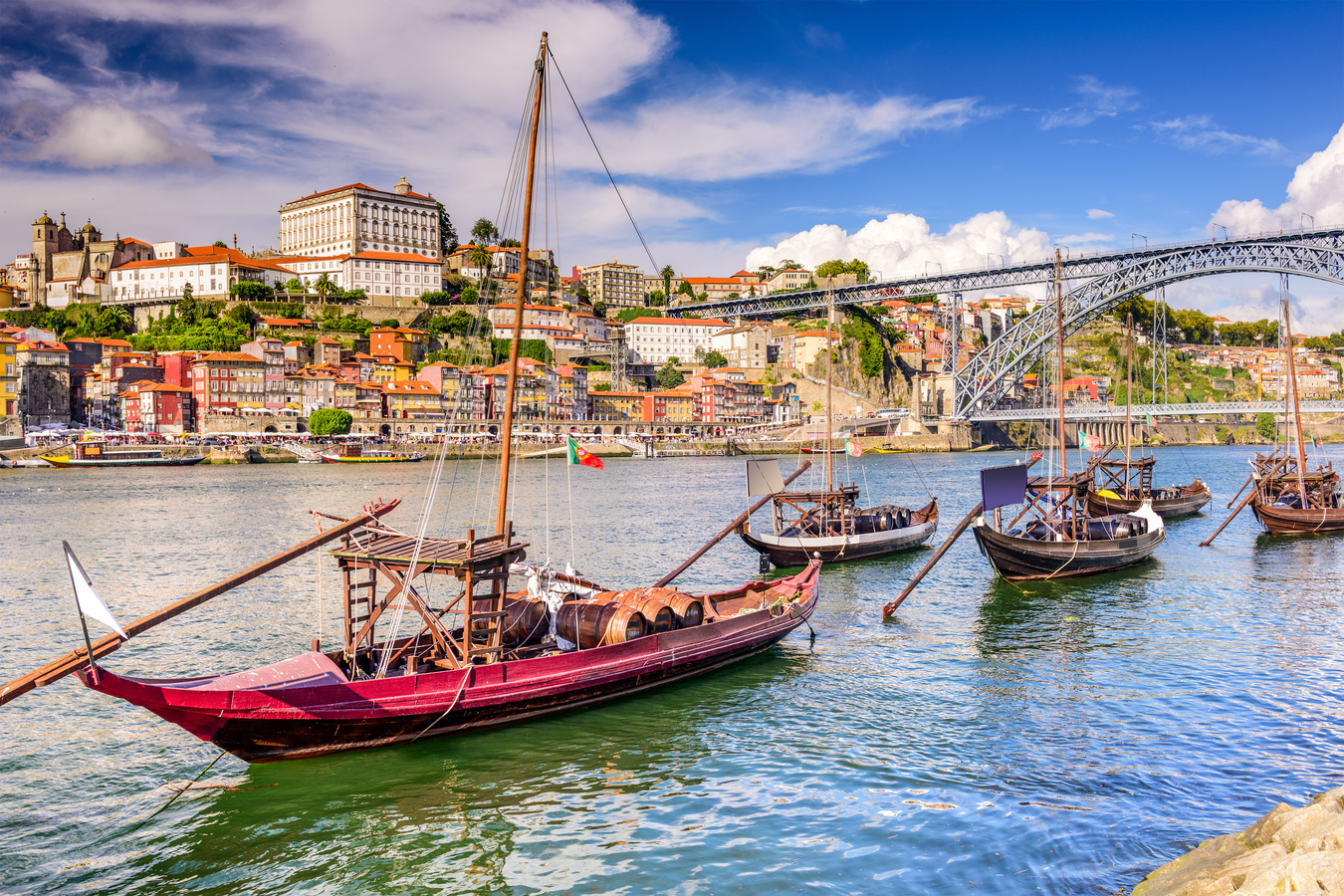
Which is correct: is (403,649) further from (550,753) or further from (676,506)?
(676,506)

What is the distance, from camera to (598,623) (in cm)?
1025

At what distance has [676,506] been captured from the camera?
3597 cm

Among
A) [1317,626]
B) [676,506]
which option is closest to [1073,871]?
[1317,626]

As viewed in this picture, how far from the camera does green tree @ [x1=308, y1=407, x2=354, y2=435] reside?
7031 cm

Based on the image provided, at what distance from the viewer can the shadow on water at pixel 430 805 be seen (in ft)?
21.7

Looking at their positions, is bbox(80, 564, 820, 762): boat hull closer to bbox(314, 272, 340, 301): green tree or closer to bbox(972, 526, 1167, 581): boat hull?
bbox(972, 526, 1167, 581): boat hull

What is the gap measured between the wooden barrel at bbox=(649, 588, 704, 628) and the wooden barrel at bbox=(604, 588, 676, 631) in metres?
0.09

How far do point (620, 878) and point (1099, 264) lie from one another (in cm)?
7626

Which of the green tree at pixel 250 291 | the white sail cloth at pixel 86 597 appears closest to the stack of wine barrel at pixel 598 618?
the white sail cloth at pixel 86 597

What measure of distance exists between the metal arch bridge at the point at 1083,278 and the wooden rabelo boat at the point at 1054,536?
153ft

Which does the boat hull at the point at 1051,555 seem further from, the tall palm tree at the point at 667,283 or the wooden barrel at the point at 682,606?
the tall palm tree at the point at 667,283

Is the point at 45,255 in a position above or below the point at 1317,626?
above

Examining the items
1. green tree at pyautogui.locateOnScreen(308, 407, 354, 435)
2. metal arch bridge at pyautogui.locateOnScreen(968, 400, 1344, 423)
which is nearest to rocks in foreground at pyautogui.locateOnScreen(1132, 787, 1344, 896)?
metal arch bridge at pyautogui.locateOnScreen(968, 400, 1344, 423)

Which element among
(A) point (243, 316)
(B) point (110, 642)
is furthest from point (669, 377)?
(B) point (110, 642)
